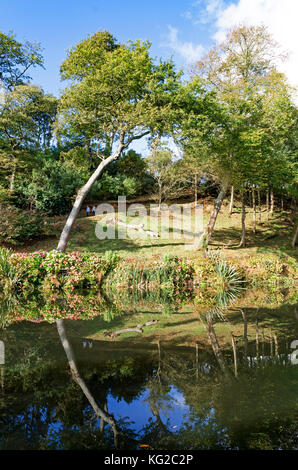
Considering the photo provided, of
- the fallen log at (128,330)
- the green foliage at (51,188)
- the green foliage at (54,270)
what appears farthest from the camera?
the green foliage at (51,188)

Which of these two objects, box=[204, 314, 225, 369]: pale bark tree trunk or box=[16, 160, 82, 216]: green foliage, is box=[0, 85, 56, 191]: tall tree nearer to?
box=[16, 160, 82, 216]: green foliage

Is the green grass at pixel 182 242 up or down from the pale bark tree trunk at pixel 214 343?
up

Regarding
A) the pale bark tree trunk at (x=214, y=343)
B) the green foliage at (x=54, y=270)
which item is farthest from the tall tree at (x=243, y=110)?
the pale bark tree trunk at (x=214, y=343)

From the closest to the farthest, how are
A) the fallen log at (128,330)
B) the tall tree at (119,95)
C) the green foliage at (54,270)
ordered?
the fallen log at (128,330) < the green foliage at (54,270) < the tall tree at (119,95)

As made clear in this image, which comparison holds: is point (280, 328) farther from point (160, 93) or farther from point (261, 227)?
point (261, 227)

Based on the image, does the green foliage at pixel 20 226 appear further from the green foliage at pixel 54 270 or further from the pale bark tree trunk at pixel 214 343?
the pale bark tree trunk at pixel 214 343

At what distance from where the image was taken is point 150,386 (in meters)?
3.69

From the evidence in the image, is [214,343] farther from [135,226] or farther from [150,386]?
[135,226]

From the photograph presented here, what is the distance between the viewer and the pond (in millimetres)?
2797

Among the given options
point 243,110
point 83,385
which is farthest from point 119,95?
point 83,385

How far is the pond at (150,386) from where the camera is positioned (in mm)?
2797

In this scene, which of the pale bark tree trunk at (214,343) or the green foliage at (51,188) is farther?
the green foliage at (51,188)

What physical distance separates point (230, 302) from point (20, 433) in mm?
7115

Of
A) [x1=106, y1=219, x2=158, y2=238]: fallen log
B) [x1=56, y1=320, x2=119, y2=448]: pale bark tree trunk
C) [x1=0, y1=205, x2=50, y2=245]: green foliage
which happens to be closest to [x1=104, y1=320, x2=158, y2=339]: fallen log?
[x1=56, y1=320, x2=119, y2=448]: pale bark tree trunk
